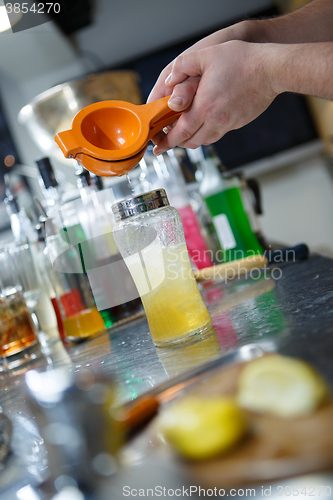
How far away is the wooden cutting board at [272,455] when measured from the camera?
0.23m

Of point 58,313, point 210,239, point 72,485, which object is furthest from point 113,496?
point 210,239

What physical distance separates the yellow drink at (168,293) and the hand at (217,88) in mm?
240

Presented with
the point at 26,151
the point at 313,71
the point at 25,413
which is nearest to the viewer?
the point at 25,413

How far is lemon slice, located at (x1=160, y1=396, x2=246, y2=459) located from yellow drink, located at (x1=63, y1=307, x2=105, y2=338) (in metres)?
0.60

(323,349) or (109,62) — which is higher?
(109,62)

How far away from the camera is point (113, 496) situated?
0.86 feet

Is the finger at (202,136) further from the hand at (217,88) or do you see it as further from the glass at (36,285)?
the glass at (36,285)

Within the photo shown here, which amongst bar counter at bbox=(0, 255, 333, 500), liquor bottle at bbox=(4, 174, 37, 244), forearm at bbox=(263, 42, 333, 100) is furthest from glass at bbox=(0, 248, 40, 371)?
forearm at bbox=(263, 42, 333, 100)

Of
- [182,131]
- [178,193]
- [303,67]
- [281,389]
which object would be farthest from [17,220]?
[281,389]

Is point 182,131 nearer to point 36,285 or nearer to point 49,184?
point 49,184

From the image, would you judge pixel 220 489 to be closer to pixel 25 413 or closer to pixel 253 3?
pixel 25 413

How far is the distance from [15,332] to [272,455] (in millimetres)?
725

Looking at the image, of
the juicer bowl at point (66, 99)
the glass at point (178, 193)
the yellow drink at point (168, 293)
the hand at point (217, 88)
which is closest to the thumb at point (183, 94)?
the hand at point (217, 88)

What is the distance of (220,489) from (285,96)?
101 inches
